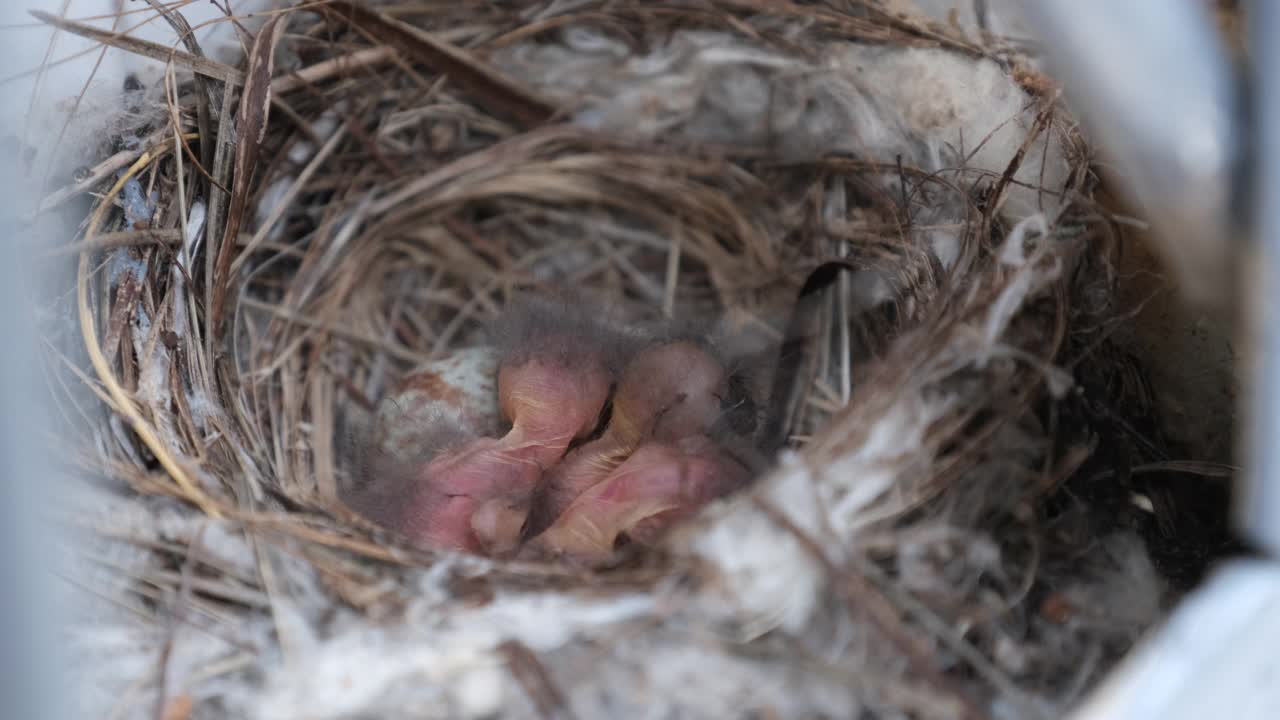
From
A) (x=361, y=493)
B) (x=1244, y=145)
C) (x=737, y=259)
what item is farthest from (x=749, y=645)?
(x=737, y=259)

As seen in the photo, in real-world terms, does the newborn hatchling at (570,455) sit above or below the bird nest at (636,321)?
below

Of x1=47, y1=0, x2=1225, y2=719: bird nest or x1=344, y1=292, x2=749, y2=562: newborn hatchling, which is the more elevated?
x1=47, y1=0, x2=1225, y2=719: bird nest

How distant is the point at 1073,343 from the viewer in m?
0.93

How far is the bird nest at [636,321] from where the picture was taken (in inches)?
28.0

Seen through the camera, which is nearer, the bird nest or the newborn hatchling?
the bird nest

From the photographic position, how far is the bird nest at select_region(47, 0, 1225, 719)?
2.34ft

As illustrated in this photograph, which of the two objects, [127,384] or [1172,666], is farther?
[127,384]

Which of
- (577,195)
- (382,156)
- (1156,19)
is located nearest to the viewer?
(1156,19)

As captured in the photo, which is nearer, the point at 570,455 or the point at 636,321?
the point at 570,455

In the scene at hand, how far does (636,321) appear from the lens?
4.80ft

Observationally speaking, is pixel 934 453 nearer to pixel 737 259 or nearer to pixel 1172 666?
pixel 1172 666

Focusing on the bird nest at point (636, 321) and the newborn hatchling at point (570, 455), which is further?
the newborn hatchling at point (570, 455)

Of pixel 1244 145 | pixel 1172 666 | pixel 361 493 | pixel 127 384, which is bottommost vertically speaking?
pixel 361 493

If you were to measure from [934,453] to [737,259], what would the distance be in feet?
2.39
